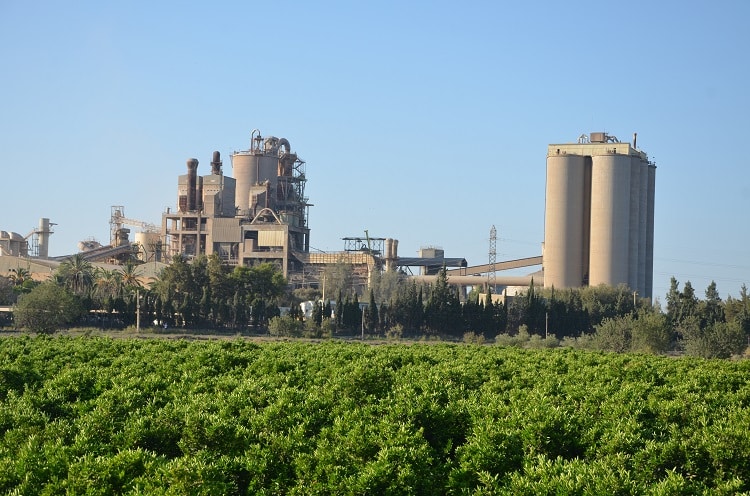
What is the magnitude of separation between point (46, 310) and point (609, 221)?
70020mm

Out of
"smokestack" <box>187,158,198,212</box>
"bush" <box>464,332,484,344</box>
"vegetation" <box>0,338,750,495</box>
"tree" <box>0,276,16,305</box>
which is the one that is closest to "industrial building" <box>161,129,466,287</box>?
"smokestack" <box>187,158,198,212</box>

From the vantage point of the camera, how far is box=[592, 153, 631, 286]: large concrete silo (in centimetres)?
13162

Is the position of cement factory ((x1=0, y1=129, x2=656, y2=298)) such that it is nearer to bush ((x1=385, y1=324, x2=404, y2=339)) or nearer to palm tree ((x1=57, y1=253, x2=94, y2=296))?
palm tree ((x1=57, y1=253, x2=94, y2=296))

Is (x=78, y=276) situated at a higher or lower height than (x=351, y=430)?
A: higher

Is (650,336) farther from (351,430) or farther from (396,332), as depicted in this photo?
(351,430)

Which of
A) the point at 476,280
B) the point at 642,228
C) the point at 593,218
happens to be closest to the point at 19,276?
the point at 476,280

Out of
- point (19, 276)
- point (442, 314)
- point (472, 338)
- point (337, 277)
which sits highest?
point (337, 277)

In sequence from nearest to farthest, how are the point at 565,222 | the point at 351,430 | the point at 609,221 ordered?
the point at 351,430 < the point at 609,221 < the point at 565,222

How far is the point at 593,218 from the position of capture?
436 feet

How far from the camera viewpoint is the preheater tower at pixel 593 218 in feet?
433

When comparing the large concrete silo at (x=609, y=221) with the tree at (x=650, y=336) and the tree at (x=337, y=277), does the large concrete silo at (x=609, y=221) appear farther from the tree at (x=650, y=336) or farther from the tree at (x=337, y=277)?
the tree at (x=650, y=336)

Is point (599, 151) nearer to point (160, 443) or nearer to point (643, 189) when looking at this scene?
point (643, 189)

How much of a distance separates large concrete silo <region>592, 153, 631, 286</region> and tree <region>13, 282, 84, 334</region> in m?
66.0

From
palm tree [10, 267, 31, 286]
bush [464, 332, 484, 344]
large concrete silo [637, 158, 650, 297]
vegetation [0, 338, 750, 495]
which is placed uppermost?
large concrete silo [637, 158, 650, 297]
